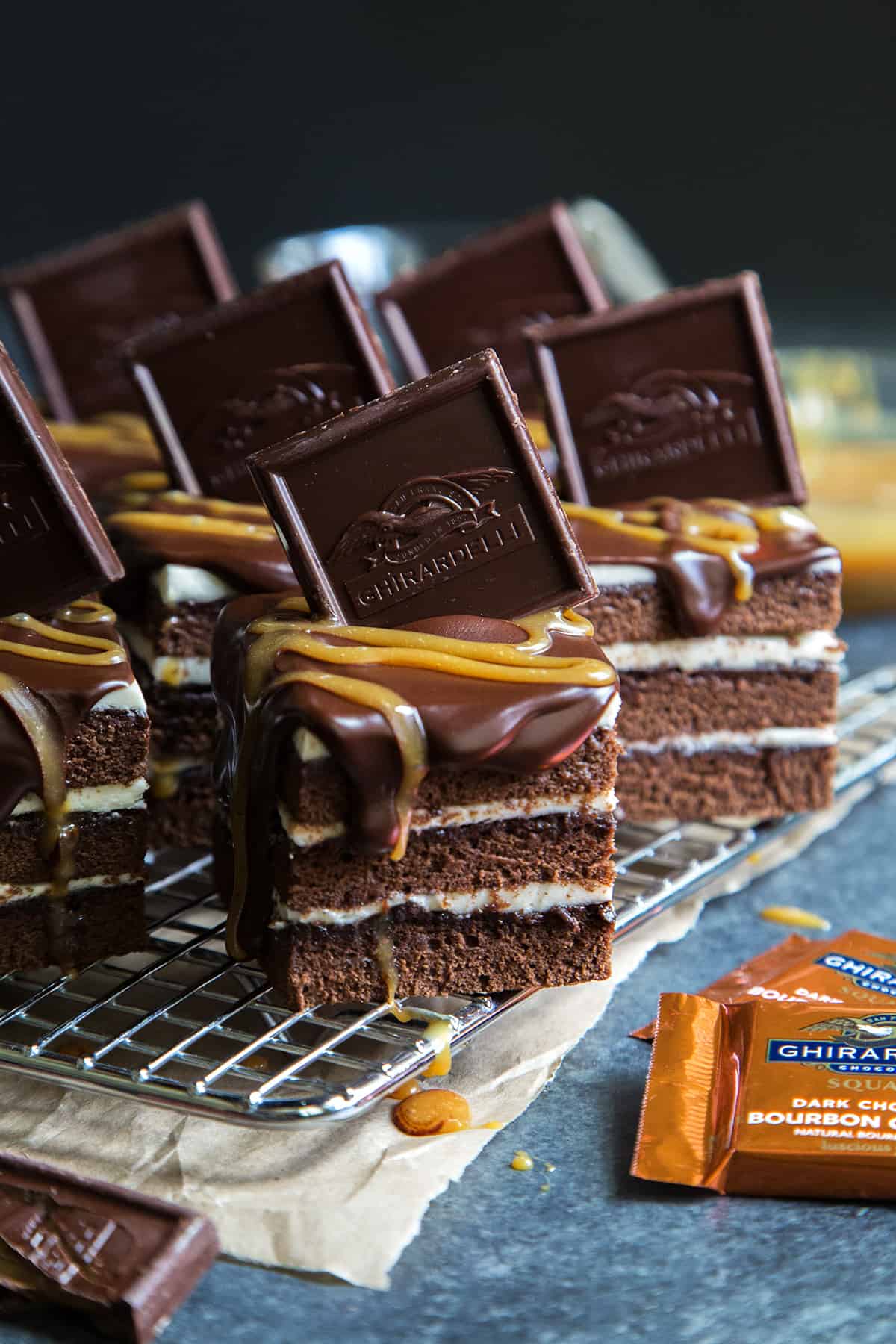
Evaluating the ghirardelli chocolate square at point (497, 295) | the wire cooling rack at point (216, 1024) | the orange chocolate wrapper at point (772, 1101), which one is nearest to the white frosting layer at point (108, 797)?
the wire cooling rack at point (216, 1024)

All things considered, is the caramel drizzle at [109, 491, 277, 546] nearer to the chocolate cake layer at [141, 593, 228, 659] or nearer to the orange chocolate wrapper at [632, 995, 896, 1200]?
the chocolate cake layer at [141, 593, 228, 659]

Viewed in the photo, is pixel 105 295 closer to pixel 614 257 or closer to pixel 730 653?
pixel 730 653

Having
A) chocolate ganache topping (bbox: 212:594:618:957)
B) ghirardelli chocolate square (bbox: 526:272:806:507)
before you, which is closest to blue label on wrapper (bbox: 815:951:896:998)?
chocolate ganache topping (bbox: 212:594:618:957)

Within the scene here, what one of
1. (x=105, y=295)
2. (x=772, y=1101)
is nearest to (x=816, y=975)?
(x=772, y=1101)

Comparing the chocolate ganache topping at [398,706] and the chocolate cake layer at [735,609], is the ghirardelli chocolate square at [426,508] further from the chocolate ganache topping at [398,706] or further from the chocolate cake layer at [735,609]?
the chocolate cake layer at [735,609]

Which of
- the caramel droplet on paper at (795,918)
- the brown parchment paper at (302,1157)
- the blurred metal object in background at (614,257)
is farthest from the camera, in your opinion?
the blurred metal object in background at (614,257)
